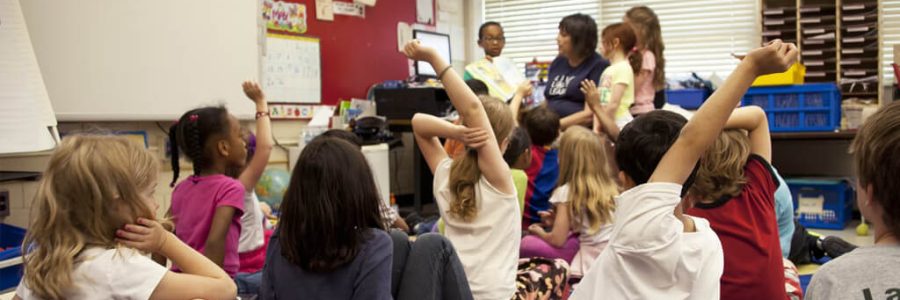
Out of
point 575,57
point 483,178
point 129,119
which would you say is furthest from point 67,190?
Answer: point 575,57

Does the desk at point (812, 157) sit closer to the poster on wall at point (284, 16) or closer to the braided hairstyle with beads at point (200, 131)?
the poster on wall at point (284, 16)

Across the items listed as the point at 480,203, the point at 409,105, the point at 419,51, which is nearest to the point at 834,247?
the point at 480,203

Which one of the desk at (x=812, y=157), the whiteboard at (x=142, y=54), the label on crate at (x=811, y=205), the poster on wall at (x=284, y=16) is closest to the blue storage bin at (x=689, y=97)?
the desk at (x=812, y=157)

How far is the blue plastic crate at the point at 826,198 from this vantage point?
4.90m

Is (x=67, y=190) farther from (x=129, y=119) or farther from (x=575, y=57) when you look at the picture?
(x=575, y=57)

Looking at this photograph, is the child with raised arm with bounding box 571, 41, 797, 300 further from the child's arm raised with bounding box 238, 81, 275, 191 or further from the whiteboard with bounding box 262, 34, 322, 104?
the whiteboard with bounding box 262, 34, 322, 104

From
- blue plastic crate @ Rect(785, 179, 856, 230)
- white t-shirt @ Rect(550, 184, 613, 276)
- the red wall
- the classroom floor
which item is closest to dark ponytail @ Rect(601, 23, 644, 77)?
white t-shirt @ Rect(550, 184, 613, 276)

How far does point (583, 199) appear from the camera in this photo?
2.62 metres

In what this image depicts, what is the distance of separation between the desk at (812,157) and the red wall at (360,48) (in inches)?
111

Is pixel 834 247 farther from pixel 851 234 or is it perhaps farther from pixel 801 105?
pixel 801 105

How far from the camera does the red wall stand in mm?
5285

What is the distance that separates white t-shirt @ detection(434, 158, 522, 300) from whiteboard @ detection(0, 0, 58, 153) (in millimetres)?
1625

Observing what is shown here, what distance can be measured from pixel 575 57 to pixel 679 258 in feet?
9.38

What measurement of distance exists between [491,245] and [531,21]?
4714 mm
